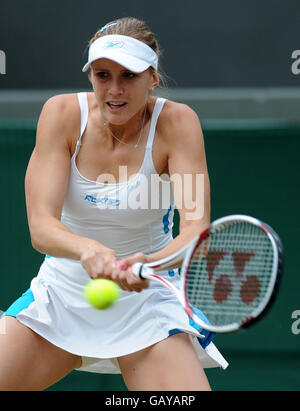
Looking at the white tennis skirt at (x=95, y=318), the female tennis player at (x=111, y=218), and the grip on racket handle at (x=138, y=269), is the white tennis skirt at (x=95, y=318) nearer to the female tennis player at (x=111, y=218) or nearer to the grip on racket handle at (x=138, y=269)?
the female tennis player at (x=111, y=218)

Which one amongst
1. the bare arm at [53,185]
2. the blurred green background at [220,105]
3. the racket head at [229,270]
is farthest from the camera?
the blurred green background at [220,105]

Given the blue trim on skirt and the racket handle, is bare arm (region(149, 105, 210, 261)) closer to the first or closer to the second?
the racket handle

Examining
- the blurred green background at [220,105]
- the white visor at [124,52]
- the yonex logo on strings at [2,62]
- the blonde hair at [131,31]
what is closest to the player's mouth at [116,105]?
the white visor at [124,52]

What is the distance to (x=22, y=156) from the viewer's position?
14.2 feet

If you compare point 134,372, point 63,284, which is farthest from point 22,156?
point 134,372

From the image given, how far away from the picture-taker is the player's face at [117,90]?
97.7 inches

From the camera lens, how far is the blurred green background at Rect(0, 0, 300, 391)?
13.8 ft

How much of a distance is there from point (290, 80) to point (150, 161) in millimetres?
2098

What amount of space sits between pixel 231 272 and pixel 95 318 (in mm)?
523

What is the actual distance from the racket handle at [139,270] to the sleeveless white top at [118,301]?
282mm

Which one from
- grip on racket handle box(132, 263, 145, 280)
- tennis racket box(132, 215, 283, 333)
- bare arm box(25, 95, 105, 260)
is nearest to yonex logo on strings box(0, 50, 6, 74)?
bare arm box(25, 95, 105, 260)

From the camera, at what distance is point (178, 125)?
2.61 metres

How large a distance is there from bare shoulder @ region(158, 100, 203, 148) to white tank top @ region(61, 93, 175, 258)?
3 centimetres
